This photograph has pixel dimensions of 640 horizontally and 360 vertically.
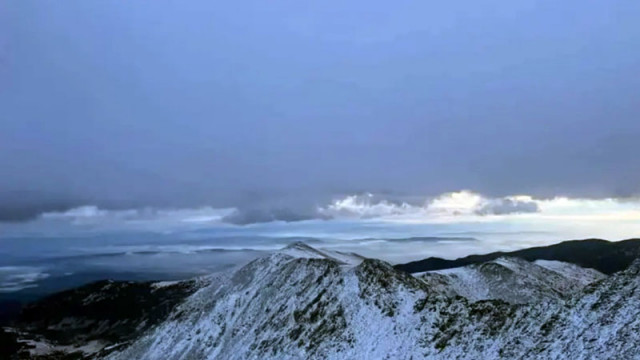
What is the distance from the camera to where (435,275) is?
10625 centimetres

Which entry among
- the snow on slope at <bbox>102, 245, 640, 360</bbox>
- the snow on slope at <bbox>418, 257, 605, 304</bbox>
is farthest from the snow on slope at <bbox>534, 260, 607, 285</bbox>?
the snow on slope at <bbox>102, 245, 640, 360</bbox>

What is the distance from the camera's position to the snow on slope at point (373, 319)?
5025 centimetres

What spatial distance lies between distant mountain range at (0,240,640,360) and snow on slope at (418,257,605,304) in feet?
0.95

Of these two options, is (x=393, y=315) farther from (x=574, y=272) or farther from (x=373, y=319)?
(x=574, y=272)

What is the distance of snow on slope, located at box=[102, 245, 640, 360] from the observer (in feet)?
165

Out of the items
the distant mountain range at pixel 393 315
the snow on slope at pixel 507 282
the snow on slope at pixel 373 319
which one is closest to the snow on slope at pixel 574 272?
the snow on slope at pixel 507 282

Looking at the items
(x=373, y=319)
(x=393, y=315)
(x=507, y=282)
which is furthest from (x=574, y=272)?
(x=373, y=319)

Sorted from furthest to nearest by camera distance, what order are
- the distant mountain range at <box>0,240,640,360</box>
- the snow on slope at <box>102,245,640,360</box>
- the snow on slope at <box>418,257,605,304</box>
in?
the snow on slope at <box>418,257,605,304</box> < the distant mountain range at <box>0,240,640,360</box> < the snow on slope at <box>102,245,640,360</box>

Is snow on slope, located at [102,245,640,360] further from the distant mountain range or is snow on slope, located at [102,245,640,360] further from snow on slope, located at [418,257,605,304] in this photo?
snow on slope, located at [418,257,605,304]

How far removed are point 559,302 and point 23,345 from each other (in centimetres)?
15831

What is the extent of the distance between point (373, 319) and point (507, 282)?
45.1 m

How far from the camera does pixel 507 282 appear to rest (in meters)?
106

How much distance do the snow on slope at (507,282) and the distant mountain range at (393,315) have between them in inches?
11.4

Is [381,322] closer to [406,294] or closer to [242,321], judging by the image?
[406,294]
